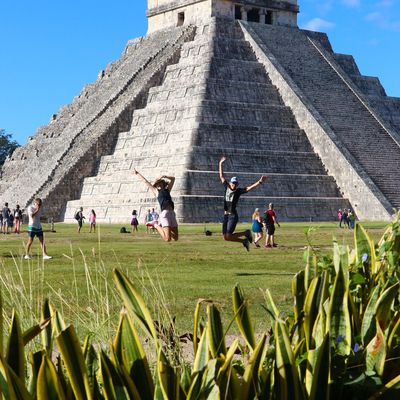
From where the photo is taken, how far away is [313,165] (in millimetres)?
45281

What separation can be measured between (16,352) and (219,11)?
48826mm

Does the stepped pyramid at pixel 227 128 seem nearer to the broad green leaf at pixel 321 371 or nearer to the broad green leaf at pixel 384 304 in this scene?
the broad green leaf at pixel 384 304

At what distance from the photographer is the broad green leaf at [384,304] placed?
4137 millimetres

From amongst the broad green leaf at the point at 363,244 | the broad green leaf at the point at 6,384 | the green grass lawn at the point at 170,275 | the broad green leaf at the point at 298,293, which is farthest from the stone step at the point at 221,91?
the broad green leaf at the point at 6,384

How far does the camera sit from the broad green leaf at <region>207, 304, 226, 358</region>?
3792 mm

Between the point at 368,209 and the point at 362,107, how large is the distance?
8798 mm

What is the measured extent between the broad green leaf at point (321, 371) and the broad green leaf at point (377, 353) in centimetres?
35

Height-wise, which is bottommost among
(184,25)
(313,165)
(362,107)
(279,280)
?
(279,280)

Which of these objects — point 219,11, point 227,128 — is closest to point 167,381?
point 227,128

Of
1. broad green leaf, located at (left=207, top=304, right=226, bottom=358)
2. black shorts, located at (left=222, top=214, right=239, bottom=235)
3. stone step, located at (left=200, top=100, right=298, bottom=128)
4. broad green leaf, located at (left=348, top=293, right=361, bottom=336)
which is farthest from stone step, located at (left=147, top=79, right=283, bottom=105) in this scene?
broad green leaf, located at (left=207, top=304, right=226, bottom=358)

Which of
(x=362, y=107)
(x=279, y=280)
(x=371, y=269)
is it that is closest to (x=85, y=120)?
(x=362, y=107)

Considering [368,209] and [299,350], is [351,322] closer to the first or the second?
[299,350]

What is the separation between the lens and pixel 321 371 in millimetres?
3549

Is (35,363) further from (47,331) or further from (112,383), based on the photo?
(47,331)
